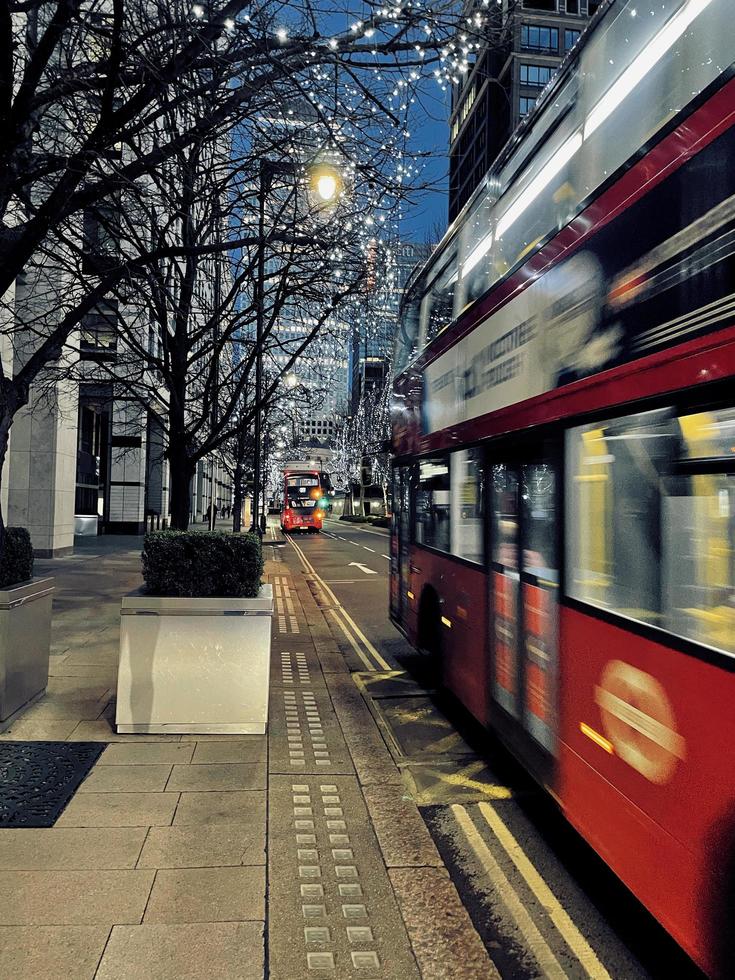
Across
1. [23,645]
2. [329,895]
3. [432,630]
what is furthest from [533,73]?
[329,895]

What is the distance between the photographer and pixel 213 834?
4.35 metres

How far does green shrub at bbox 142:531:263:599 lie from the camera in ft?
21.2

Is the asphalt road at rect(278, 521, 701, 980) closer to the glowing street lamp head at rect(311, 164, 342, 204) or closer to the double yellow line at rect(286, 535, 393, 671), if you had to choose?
the double yellow line at rect(286, 535, 393, 671)

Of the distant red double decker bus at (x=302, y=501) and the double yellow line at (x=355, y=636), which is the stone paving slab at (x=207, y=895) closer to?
the double yellow line at (x=355, y=636)

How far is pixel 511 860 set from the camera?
434cm

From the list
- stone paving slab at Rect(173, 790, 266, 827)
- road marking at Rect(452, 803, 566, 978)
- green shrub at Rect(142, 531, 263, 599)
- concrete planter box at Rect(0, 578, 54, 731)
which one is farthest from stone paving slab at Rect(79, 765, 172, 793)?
road marking at Rect(452, 803, 566, 978)

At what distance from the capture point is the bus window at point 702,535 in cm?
270

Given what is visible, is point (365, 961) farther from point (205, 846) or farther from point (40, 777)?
point (40, 777)

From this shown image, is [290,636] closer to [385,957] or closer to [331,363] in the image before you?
[385,957]

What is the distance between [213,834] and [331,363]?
56.1 ft

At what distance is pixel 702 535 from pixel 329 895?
2.41 metres

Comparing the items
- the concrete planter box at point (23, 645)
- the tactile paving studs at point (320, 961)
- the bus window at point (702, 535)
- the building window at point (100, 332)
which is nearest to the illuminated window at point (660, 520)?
the bus window at point (702, 535)

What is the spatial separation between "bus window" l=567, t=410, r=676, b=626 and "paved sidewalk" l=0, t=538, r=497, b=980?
167 centimetres

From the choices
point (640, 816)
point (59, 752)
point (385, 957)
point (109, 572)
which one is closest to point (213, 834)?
point (385, 957)
